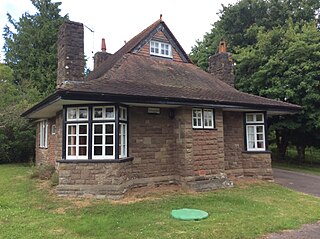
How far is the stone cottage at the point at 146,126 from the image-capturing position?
8625 mm

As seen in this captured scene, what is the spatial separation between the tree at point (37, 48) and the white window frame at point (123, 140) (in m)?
18.9

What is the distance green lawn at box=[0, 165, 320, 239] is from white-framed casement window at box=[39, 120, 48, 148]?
549 centimetres

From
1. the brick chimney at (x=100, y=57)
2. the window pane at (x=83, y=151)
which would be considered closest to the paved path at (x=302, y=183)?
the window pane at (x=83, y=151)

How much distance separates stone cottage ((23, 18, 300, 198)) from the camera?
8.62m

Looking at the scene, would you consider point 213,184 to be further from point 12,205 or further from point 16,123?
point 16,123

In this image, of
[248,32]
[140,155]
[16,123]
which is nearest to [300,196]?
[140,155]

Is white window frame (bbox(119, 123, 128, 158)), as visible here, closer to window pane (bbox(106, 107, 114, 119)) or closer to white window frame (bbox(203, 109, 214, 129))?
window pane (bbox(106, 107, 114, 119))

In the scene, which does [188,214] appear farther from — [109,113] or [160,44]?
[160,44]

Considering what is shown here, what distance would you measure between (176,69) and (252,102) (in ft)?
12.6

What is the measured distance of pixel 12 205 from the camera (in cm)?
788

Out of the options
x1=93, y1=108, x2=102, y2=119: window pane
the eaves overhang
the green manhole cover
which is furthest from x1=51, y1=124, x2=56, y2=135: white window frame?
the green manhole cover

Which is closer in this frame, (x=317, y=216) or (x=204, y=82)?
(x=317, y=216)

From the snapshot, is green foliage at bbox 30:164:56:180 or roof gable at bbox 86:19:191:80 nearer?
green foliage at bbox 30:164:56:180

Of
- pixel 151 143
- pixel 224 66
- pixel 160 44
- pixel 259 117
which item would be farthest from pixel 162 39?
pixel 151 143
